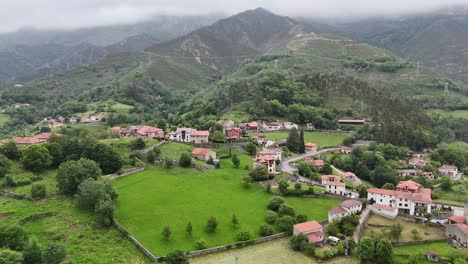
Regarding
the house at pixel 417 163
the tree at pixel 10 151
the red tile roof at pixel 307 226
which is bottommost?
the house at pixel 417 163

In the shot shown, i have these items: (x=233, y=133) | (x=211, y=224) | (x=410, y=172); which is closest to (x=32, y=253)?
(x=211, y=224)

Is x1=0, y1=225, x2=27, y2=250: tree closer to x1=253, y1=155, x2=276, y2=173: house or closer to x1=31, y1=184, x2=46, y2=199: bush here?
x1=31, y1=184, x2=46, y2=199: bush

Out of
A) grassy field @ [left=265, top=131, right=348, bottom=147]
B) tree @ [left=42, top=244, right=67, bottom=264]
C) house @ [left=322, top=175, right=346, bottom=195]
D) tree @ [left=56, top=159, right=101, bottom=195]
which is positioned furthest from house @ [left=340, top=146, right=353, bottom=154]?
tree @ [left=42, top=244, right=67, bottom=264]

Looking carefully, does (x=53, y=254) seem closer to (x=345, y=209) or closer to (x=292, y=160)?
(x=345, y=209)

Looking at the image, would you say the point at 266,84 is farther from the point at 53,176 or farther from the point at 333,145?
the point at 53,176

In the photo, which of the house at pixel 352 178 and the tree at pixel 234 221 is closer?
the tree at pixel 234 221

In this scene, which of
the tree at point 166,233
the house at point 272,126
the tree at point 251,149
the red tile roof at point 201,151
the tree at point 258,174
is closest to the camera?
the tree at point 166,233

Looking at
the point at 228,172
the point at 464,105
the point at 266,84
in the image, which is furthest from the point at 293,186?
the point at 464,105

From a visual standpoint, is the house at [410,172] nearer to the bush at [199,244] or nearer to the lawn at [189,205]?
the lawn at [189,205]

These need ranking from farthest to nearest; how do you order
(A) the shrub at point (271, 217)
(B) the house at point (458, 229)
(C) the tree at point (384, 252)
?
(A) the shrub at point (271, 217)
(B) the house at point (458, 229)
(C) the tree at point (384, 252)

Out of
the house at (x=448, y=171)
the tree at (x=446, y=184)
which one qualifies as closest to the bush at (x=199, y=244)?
the tree at (x=446, y=184)
